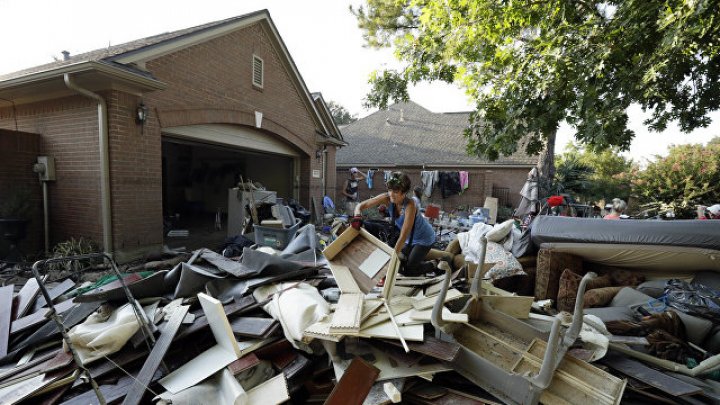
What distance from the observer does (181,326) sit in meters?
2.64

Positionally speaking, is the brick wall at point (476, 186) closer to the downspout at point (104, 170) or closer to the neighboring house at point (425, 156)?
the neighboring house at point (425, 156)

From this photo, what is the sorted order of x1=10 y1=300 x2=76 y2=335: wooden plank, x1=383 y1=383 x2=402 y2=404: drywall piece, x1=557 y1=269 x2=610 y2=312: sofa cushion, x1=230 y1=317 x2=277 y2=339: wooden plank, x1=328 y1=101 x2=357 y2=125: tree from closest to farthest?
x1=383 y1=383 x2=402 y2=404: drywall piece
x1=230 y1=317 x2=277 y2=339: wooden plank
x1=10 y1=300 x2=76 y2=335: wooden plank
x1=557 y1=269 x2=610 y2=312: sofa cushion
x1=328 y1=101 x2=357 y2=125: tree

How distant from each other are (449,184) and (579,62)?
39.4 feet

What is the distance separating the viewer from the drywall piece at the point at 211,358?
2.22m

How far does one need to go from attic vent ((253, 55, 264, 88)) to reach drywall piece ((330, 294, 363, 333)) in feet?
24.7

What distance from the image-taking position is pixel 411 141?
19.2 meters

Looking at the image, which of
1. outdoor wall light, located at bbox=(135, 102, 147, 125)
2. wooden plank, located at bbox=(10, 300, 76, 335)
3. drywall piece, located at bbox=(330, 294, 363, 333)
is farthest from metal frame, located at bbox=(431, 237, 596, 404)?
outdoor wall light, located at bbox=(135, 102, 147, 125)

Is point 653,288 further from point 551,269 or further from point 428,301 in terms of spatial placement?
point 428,301

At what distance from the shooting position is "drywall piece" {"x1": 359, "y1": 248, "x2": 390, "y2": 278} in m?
3.13

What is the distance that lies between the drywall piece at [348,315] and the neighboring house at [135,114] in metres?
4.90

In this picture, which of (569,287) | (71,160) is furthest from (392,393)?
(71,160)

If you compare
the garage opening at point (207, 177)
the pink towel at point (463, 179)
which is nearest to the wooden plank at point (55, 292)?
the garage opening at point (207, 177)

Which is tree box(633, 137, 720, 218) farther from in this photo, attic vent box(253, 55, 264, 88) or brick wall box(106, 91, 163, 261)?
brick wall box(106, 91, 163, 261)

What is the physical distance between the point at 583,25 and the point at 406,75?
3.06 meters
